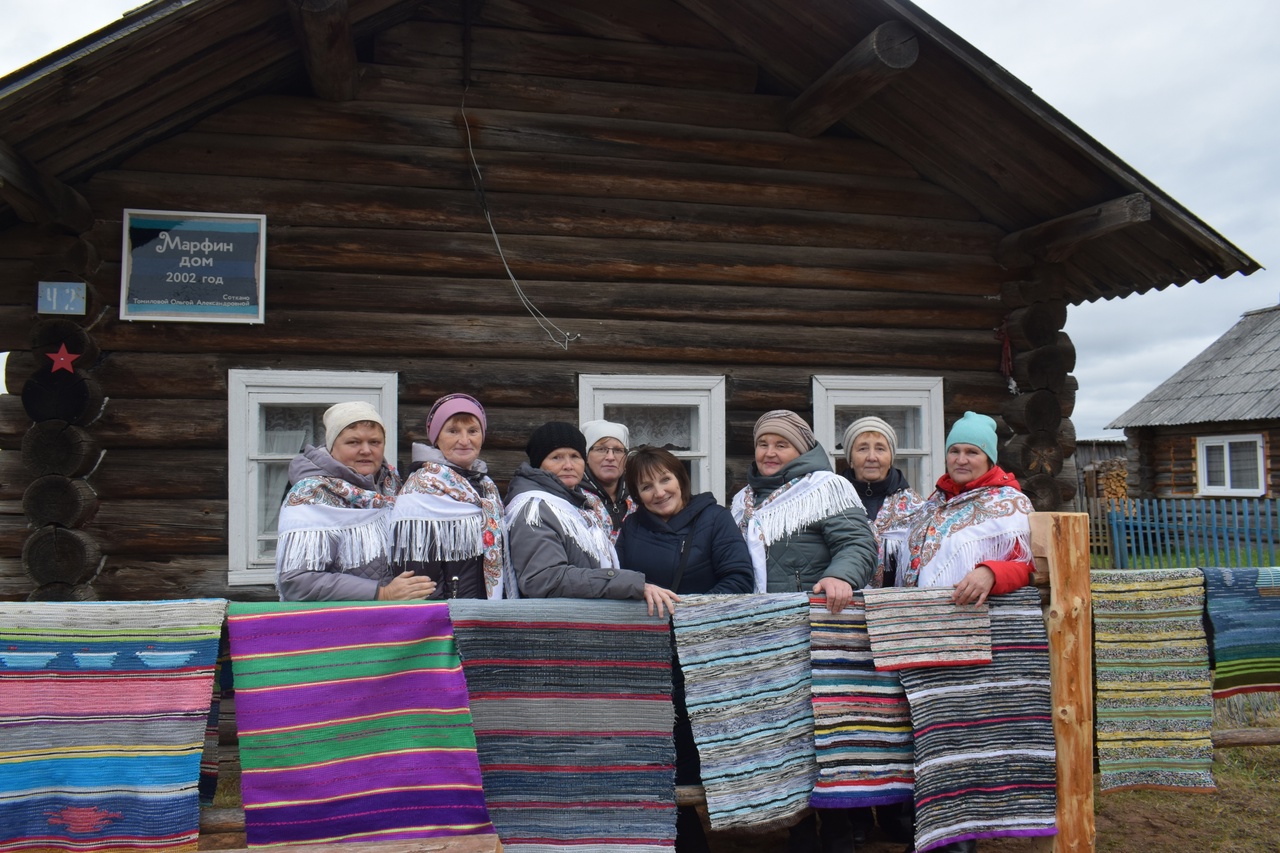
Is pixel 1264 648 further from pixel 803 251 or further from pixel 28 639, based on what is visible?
pixel 28 639

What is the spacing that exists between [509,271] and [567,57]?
138 cm

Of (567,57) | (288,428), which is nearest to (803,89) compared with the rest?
(567,57)

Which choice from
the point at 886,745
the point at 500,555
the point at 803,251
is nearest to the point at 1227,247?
the point at 803,251

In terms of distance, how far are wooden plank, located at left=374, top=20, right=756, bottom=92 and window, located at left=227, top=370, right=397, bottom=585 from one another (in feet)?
6.30

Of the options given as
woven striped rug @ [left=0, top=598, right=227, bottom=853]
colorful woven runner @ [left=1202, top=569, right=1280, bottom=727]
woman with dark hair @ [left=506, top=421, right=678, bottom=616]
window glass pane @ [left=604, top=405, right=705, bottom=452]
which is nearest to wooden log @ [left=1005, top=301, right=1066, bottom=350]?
window glass pane @ [left=604, top=405, right=705, bottom=452]

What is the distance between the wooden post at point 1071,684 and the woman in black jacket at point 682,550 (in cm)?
110

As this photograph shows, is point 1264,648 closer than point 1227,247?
Yes

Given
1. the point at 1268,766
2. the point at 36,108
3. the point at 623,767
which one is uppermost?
the point at 36,108

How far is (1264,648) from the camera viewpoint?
11.3ft

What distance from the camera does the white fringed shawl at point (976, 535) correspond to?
3221 mm

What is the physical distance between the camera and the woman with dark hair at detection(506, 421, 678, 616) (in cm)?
288

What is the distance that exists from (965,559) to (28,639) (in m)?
3.16

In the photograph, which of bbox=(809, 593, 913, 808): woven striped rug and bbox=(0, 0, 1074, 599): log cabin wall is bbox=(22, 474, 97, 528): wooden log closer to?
bbox=(0, 0, 1074, 599): log cabin wall

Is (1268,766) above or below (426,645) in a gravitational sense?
below
